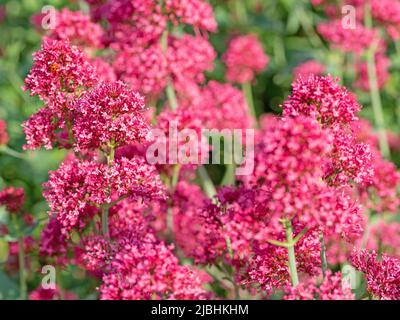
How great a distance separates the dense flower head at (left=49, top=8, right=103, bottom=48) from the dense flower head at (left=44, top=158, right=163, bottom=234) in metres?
1.32

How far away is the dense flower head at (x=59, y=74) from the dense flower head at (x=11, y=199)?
106 cm

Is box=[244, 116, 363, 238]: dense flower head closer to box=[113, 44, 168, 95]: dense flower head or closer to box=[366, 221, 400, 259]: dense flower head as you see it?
box=[113, 44, 168, 95]: dense flower head

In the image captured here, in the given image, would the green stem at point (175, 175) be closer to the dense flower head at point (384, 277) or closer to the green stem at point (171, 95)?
the green stem at point (171, 95)

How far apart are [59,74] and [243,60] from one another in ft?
11.3

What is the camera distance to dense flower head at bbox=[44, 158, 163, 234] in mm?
2387

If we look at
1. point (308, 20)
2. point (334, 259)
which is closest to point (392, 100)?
point (308, 20)

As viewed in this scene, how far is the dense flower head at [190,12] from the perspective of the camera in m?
3.59

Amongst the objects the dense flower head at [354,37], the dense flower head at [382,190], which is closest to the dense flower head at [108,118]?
the dense flower head at [382,190]

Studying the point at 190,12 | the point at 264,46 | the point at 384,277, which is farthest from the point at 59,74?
the point at 264,46

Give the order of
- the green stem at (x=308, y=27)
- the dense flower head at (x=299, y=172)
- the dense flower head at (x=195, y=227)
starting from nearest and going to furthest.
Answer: the dense flower head at (x=299, y=172), the dense flower head at (x=195, y=227), the green stem at (x=308, y=27)

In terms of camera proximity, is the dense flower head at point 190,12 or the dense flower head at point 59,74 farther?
the dense flower head at point 190,12

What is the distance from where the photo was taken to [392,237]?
13.5 ft

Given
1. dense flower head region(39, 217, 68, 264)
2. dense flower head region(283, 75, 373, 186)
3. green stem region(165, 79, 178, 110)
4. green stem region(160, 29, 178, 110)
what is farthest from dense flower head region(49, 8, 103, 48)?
dense flower head region(283, 75, 373, 186)

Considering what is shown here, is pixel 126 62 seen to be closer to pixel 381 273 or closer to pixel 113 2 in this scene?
pixel 113 2
